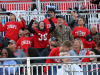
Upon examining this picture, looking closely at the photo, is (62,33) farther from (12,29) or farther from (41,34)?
(12,29)

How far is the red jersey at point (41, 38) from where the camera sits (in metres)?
9.87

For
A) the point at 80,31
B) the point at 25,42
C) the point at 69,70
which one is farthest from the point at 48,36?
the point at 69,70

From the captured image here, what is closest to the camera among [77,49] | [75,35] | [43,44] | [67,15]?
[77,49]

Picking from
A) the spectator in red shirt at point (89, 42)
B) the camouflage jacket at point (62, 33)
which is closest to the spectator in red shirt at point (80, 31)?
the spectator in red shirt at point (89, 42)

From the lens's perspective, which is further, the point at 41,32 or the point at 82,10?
the point at 82,10

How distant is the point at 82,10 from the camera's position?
12555mm

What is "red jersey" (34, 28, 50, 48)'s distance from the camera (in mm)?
9867

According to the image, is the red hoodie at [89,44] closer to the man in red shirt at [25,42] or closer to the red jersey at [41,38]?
the red jersey at [41,38]

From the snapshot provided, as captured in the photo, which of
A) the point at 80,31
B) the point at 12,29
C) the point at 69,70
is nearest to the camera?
the point at 69,70

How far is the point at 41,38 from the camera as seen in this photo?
9.91 meters

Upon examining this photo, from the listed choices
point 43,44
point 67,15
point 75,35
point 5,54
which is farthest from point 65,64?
point 67,15

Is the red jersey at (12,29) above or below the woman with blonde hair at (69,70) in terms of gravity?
above

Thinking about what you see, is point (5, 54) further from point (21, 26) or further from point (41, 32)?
point (21, 26)

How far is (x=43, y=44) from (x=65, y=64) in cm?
355
